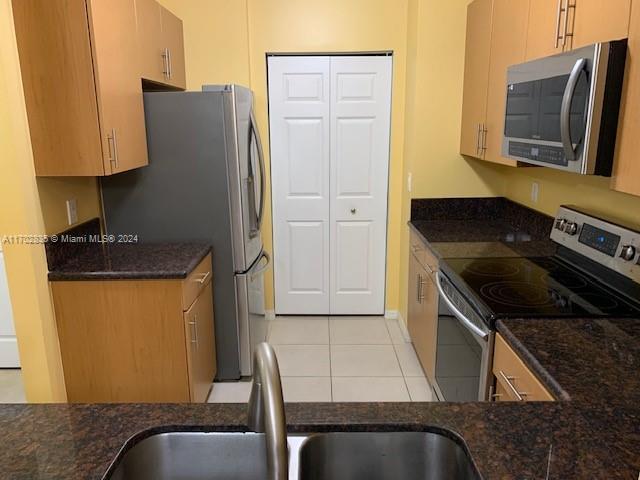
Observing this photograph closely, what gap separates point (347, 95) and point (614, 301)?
2.44 m

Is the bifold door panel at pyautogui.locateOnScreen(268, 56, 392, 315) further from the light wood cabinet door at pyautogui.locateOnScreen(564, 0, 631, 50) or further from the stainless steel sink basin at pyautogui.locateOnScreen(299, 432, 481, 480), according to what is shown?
the stainless steel sink basin at pyautogui.locateOnScreen(299, 432, 481, 480)

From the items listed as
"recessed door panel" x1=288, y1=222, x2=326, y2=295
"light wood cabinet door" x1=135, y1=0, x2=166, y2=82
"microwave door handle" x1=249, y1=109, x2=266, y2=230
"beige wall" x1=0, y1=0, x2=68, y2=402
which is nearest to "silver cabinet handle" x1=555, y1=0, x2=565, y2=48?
"microwave door handle" x1=249, y1=109, x2=266, y2=230

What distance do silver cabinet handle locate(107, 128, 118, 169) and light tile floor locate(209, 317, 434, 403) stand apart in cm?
144

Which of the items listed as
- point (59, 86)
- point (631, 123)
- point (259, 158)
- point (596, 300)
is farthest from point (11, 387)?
point (631, 123)

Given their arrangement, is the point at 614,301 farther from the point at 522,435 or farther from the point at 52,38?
the point at 52,38

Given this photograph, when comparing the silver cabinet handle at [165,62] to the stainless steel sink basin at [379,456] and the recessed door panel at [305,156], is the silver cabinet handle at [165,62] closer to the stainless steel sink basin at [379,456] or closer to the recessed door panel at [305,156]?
the recessed door panel at [305,156]

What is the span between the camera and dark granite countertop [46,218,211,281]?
2293 mm

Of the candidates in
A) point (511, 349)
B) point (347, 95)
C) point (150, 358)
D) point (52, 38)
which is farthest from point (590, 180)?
point (52, 38)

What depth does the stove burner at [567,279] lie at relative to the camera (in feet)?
6.56

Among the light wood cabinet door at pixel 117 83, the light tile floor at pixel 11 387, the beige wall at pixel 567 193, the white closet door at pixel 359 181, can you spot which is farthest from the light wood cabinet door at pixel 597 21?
the light tile floor at pixel 11 387

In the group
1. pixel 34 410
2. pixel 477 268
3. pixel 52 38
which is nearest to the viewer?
pixel 34 410

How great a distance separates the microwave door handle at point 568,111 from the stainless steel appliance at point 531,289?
453 mm

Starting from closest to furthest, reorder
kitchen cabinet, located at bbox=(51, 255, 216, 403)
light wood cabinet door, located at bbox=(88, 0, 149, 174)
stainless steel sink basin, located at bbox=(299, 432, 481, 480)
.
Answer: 1. stainless steel sink basin, located at bbox=(299, 432, 481, 480)
2. light wood cabinet door, located at bbox=(88, 0, 149, 174)
3. kitchen cabinet, located at bbox=(51, 255, 216, 403)

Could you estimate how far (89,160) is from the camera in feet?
7.08
